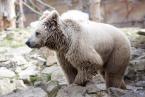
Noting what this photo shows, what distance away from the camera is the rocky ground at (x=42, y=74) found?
411 centimetres

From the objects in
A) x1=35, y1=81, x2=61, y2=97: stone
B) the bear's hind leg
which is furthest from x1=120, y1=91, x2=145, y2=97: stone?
x1=35, y1=81, x2=61, y2=97: stone

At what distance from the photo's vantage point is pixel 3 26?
7203 millimetres

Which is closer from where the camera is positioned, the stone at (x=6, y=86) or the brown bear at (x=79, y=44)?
the brown bear at (x=79, y=44)

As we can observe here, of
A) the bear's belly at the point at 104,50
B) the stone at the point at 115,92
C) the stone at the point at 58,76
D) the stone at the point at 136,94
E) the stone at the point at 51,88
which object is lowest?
the stone at the point at 136,94

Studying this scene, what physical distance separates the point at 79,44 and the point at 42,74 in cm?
159

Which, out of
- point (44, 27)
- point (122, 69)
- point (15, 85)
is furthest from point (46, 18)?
point (15, 85)

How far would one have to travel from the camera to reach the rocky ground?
13.5ft

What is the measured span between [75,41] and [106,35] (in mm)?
401

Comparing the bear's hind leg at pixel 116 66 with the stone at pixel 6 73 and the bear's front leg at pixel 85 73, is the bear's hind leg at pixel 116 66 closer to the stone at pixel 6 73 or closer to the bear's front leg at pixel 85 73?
the bear's front leg at pixel 85 73

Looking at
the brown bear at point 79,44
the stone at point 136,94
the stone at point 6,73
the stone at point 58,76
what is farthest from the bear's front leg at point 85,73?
the stone at point 6,73

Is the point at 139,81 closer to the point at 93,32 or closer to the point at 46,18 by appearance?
the point at 93,32

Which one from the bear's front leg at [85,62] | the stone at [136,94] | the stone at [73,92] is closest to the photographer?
the bear's front leg at [85,62]

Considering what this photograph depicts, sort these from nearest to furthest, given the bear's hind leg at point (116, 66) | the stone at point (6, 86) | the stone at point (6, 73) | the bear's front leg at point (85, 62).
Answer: the bear's front leg at point (85, 62)
the bear's hind leg at point (116, 66)
the stone at point (6, 86)
the stone at point (6, 73)

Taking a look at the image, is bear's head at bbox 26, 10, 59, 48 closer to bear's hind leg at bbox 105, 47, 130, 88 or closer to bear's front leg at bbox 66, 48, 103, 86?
bear's front leg at bbox 66, 48, 103, 86
